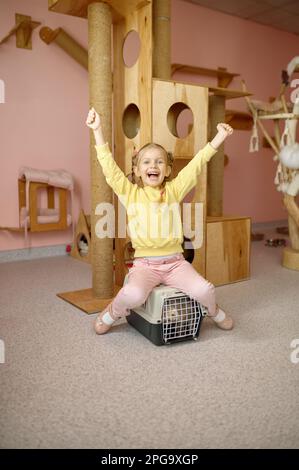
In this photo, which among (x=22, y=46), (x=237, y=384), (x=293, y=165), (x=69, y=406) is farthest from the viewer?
(x=22, y=46)

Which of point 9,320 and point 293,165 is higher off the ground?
point 293,165

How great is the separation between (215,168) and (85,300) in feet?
3.54

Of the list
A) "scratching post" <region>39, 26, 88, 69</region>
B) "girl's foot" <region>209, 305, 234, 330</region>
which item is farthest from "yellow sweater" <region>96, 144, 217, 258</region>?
"scratching post" <region>39, 26, 88, 69</region>

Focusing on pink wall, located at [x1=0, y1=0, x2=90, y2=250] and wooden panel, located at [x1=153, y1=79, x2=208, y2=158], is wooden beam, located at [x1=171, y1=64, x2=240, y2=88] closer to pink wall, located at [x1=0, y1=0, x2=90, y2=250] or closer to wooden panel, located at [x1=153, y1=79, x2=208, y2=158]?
pink wall, located at [x1=0, y1=0, x2=90, y2=250]

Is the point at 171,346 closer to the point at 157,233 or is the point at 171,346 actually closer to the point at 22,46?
the point at 157,233

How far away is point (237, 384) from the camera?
123 cm

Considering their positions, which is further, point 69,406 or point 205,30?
point 205,30

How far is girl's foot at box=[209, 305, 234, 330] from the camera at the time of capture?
1615 mm

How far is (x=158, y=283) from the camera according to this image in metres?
1.57

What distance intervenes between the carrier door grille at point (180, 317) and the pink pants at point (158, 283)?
0.03 meters

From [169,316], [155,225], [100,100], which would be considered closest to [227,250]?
[155,225]

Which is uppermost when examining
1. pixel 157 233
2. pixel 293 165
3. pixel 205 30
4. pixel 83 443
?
pixel 205 30

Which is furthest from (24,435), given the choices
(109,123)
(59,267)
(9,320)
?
(59,267)

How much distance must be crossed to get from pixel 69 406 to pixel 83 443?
16 centimetres
